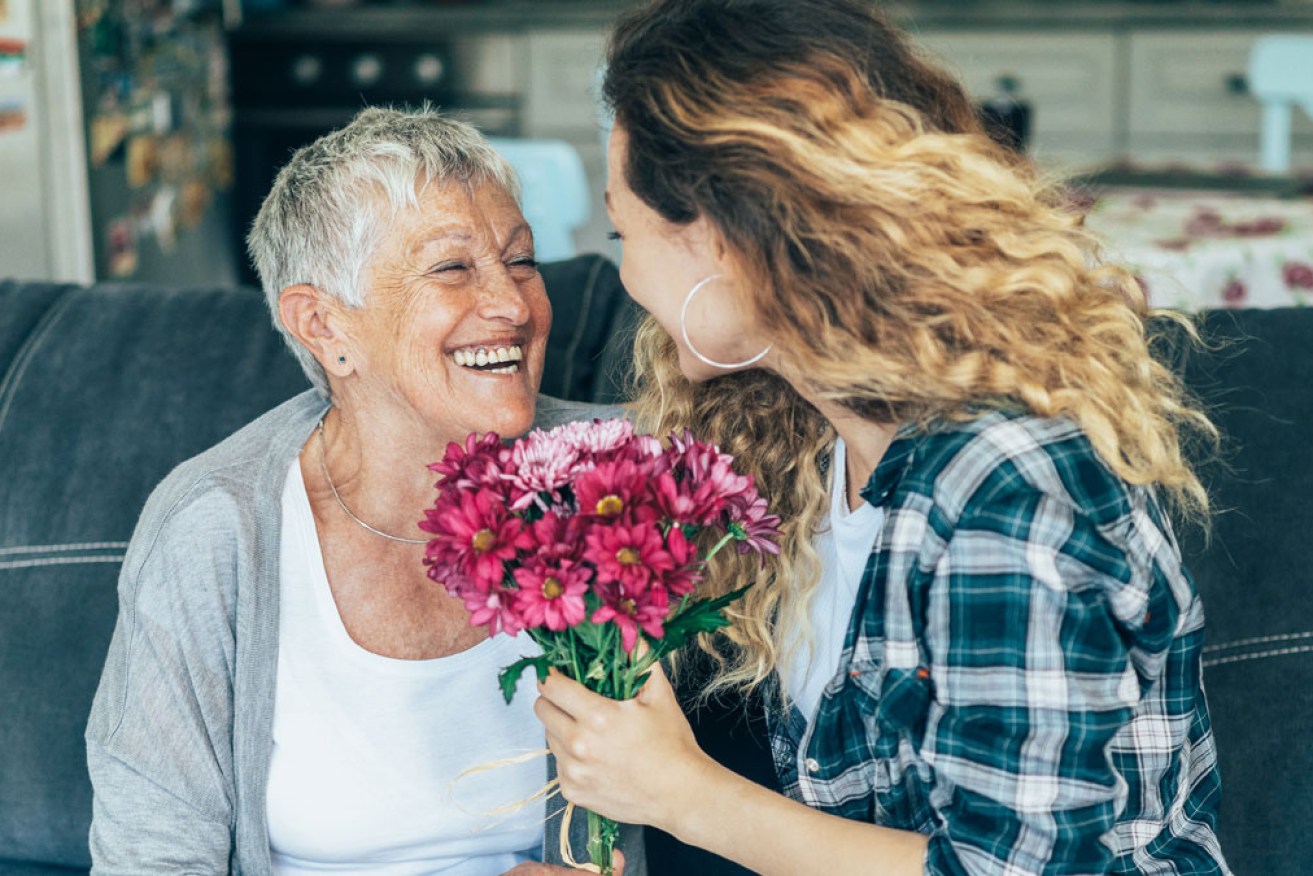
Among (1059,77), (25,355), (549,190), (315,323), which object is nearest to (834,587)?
(315,323)

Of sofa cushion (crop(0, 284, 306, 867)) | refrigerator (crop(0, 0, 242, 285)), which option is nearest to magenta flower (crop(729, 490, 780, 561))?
sofa cushion (crop(0, 284, 306, 867))

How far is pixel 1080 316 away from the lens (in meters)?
1.22

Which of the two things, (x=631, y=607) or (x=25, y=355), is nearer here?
(x=631, y=607)

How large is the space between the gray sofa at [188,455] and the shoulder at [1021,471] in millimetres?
580

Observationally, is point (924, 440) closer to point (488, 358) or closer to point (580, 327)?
point (488, 358)

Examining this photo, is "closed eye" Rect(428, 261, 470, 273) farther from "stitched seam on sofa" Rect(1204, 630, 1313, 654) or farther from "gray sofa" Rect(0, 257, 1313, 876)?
"stitched seam on sofa" Rect(1204, 630, 1313, 654)

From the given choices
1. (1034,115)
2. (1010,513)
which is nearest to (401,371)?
(1010,513)

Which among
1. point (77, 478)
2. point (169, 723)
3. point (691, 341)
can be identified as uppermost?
point (691, 341)

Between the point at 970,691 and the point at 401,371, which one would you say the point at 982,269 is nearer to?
the point at 970,691

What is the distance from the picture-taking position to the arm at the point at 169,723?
149 centimetres

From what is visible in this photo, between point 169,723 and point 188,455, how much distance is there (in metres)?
0.44

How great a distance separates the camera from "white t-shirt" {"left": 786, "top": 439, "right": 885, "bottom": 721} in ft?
4.55

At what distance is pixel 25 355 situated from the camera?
6.31 ft

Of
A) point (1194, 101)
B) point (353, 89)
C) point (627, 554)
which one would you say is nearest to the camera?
point (627, 554)
